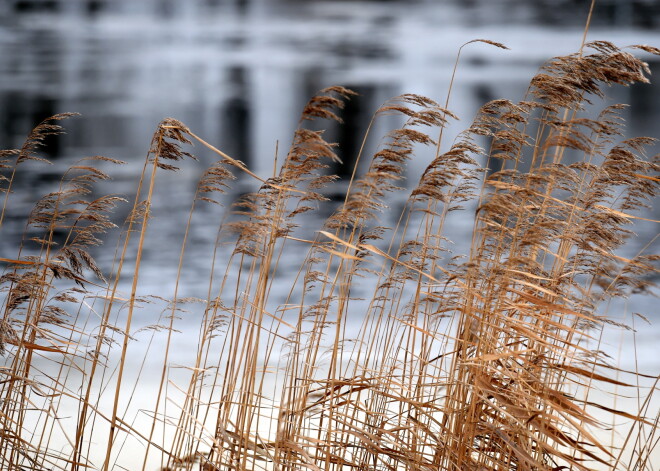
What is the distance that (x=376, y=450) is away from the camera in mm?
1620

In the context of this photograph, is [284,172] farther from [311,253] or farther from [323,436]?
[323,436]

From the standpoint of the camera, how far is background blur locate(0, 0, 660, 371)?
6516 mm

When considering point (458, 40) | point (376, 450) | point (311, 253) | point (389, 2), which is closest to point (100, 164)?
point (389, 2)

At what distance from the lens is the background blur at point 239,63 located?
6.52 meters

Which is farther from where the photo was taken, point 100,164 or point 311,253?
point 100,164

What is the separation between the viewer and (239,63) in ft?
22.6

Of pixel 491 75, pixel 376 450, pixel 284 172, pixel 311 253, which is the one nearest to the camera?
pixel 284 172

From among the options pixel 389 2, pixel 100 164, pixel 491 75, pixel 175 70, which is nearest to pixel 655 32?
pixel 491 75

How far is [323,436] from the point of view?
204cm

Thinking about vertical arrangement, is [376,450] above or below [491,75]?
below

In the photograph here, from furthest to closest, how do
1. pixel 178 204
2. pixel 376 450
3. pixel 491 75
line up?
pixel 491 75
pixel 178 204
pixel 376 450

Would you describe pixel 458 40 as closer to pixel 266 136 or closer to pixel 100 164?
pixel 266 136

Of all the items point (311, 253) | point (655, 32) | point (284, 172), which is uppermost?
point (655, 32)

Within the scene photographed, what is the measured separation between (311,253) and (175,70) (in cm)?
524
